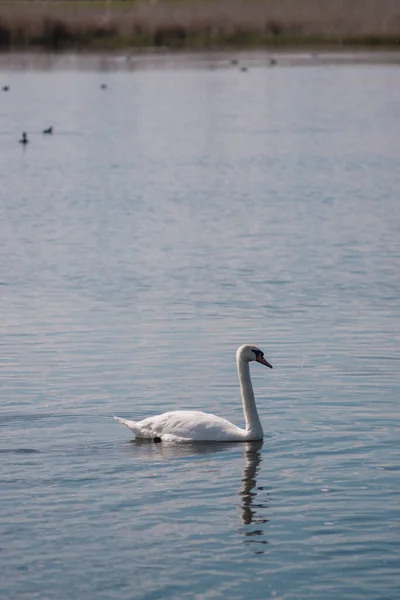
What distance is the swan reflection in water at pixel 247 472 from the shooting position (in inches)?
447

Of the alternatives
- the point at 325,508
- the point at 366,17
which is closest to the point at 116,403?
the point at 325,508

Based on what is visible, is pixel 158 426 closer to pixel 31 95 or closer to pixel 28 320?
pixel 28 320

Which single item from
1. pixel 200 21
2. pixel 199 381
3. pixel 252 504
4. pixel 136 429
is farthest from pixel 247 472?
pixel 200 21

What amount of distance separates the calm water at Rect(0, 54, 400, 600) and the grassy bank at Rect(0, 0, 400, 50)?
75.4m

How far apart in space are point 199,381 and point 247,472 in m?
3.61

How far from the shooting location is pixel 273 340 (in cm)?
1895

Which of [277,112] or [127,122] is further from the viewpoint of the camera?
[277,112]

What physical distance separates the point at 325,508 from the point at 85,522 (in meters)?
1.97

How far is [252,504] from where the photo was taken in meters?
12.1

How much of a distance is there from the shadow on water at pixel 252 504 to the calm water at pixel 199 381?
30 mm

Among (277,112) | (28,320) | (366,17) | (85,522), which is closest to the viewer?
(85,522)

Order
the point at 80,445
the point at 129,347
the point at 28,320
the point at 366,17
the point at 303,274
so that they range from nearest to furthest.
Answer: the point at 80,445
the point at 129,347
the point at 28,320
the point at 303,274
the point at 366,17

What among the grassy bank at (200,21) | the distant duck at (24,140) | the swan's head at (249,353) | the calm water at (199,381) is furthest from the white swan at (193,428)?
the grassy bank at (200,21)

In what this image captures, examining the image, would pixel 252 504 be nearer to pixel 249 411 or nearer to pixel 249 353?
pixel 249 411
